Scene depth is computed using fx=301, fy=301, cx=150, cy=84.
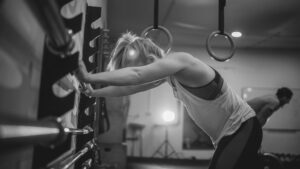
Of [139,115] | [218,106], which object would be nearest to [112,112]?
[139,115]

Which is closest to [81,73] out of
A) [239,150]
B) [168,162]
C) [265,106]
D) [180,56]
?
[180,56]

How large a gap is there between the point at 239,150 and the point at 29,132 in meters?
1.31

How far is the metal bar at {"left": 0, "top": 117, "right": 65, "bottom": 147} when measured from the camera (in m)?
0.38

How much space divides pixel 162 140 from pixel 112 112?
9.21 feet

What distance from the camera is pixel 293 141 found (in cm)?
797

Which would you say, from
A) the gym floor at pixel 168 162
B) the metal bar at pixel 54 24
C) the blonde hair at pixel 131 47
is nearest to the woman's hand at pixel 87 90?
the blonde hair at pixel 131 47

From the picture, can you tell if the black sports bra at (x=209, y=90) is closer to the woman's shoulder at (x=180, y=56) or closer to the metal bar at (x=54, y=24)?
the woman's shoulder at (x=180, y=56)

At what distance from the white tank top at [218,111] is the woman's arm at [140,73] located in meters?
0.27

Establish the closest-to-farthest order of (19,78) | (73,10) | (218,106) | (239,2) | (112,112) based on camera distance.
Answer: (19,78) < (73,10) < (218,106) < (239,2) < (112,112)

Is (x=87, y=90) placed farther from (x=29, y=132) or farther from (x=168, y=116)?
(x=168, y=116)

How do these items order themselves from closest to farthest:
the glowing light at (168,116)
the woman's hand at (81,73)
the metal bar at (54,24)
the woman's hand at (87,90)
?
the metal bar at (54,24) < the woman's hand at (81,73) < the woman's hand at (87,90) < the glowing light at (168,116)

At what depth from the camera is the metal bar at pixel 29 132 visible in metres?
0.38

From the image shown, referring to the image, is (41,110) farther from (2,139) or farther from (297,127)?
(297,127)

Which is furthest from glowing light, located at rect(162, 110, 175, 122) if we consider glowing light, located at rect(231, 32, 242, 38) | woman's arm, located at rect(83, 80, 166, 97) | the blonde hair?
the blonde hair
